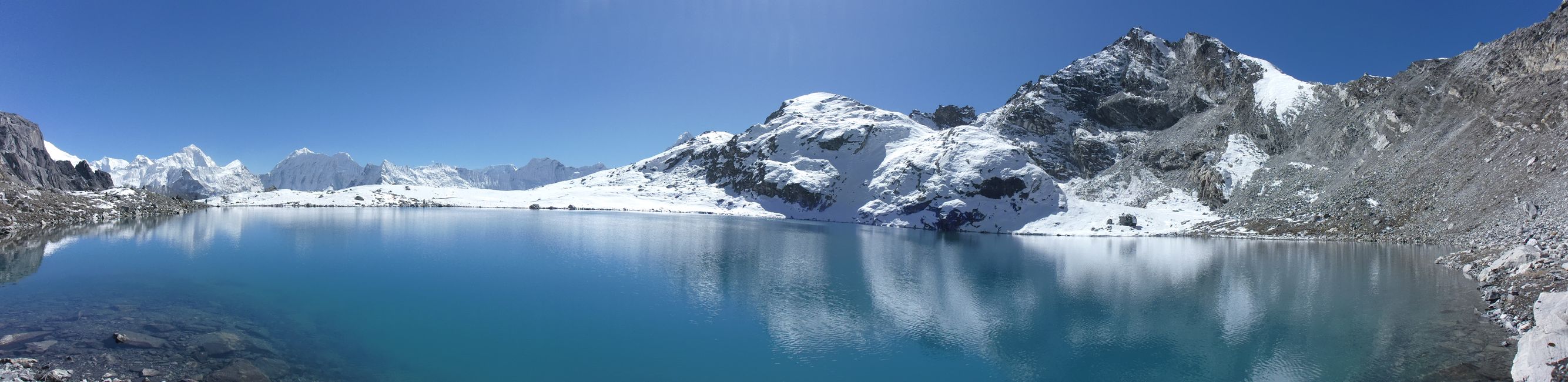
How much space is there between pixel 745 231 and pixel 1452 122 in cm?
7915

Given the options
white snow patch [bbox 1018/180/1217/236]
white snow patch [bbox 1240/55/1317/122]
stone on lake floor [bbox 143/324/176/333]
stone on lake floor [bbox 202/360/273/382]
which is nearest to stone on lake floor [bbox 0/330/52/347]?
stone on lake floor [bbox 143/324/176/333]

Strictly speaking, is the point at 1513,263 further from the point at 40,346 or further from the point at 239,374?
the point at 40,346

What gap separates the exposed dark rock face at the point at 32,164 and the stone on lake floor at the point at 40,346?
233ft

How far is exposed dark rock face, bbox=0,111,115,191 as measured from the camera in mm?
72562

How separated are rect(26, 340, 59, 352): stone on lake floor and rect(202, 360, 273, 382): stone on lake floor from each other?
244 inches

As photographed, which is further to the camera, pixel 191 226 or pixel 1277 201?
pixel 1277 201

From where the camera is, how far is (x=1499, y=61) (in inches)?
2557

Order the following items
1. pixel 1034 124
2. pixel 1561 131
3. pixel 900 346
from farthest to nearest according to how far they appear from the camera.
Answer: pixel 1034 124
pixel 1561 131
pixel 900 346

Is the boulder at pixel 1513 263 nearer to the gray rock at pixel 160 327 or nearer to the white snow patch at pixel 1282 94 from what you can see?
the gray rock at pixel 160 327

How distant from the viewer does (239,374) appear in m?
17.5

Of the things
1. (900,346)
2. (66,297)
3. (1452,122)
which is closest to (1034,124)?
(1452,122)

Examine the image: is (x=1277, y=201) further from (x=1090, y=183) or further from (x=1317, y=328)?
(x=1317, y=328)

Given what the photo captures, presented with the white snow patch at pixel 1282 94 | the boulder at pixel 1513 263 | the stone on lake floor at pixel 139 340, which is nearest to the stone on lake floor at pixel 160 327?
the stone on lake floor at pixel 139 340

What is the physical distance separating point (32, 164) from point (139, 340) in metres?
94.1
